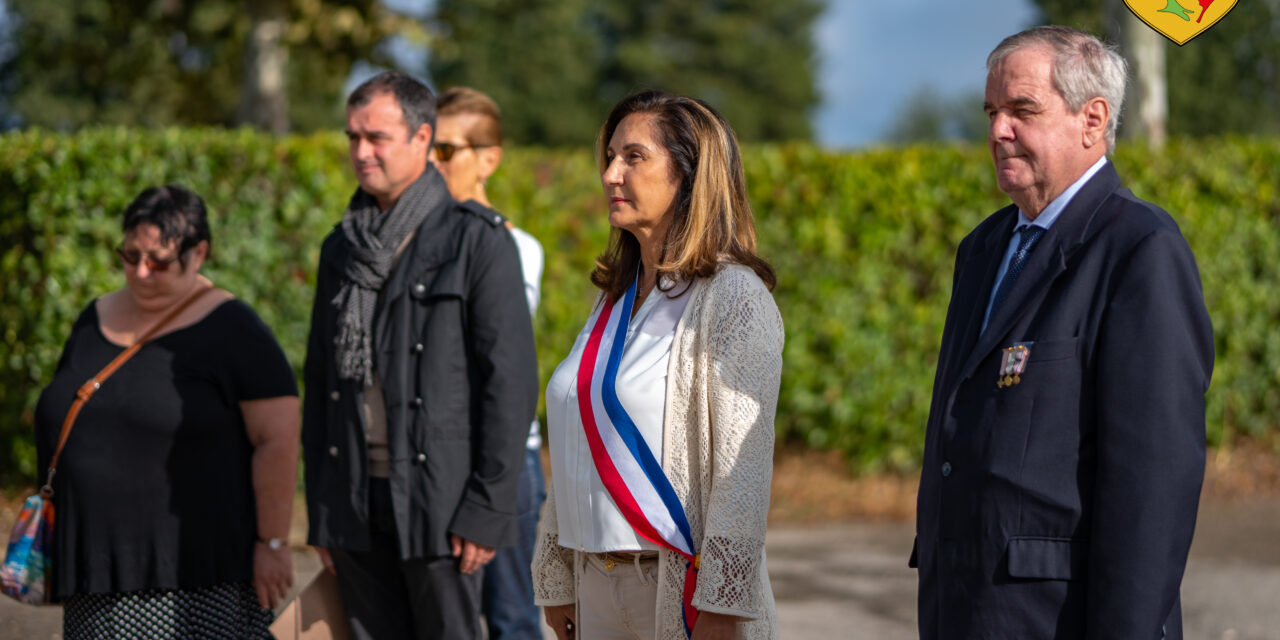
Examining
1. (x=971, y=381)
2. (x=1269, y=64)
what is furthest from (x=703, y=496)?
(x=1269, y=64)

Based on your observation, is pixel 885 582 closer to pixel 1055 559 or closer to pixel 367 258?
pixel 367 258

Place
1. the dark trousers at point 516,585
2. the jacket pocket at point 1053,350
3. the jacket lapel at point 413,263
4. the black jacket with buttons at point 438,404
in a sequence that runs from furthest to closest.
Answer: the dark trousers at point 516,585 < the jacket lapel at point 413,263 < the black jacket with buttons at point 438,404 < the jacket pocket at point 1053,350

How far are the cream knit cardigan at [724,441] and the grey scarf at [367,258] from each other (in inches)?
45.3

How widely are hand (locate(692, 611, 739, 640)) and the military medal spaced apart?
791 mm

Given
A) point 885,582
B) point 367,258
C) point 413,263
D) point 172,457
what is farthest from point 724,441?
point 885,582

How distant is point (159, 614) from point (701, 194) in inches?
83.2

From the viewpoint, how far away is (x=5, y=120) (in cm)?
3303

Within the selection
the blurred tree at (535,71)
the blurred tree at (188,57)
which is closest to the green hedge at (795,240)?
the blurred tree at (188,57)

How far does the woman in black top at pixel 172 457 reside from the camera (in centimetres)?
358

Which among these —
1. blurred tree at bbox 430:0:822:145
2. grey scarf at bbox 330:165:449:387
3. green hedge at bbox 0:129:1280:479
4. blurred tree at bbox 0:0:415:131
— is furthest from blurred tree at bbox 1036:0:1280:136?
grey scarf at bbox 330:165:449:387

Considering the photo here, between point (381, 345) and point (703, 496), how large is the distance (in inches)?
48.7

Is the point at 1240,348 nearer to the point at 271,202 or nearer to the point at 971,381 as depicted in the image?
the point at 271,202

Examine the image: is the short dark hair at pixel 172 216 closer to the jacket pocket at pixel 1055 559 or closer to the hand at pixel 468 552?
the hand at pixel 468 552

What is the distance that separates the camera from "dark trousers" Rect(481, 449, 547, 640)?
432cm
